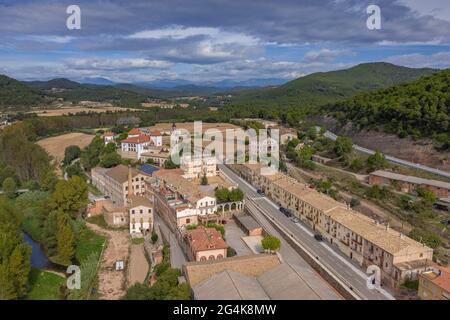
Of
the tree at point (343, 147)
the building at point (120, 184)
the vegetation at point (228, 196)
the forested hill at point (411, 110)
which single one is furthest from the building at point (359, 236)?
the forested hill at point (411, 110)

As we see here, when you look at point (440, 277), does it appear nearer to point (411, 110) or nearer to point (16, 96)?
point (411, 110)

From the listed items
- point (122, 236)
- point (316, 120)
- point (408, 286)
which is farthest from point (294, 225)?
point (316, 120)

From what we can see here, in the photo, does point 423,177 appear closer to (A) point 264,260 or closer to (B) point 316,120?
(A) point 264,260

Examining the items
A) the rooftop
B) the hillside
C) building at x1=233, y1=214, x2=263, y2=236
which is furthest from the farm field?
the hillside

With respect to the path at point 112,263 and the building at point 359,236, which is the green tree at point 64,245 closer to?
the path at point 112,263

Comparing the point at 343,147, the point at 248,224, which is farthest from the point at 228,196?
the point at 343,147

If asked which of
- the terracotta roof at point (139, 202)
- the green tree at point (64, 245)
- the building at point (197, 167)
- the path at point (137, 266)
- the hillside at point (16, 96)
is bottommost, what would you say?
the path at point (137, 266)

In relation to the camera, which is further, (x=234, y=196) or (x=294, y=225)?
(x=234, y=196)
